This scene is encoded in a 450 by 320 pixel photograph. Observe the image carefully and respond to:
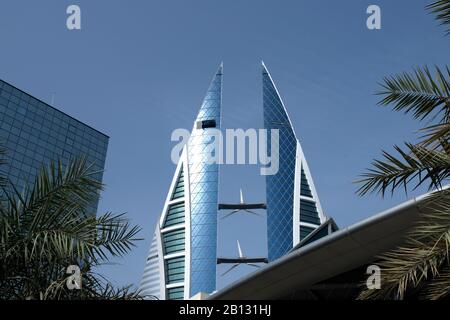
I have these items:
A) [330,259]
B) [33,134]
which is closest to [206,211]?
[33,134]

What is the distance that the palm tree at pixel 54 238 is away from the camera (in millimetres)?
8328

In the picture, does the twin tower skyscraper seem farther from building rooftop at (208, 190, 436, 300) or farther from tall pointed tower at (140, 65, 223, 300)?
building rooftop at (208, 190, 436, 300)

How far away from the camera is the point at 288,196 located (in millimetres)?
136375

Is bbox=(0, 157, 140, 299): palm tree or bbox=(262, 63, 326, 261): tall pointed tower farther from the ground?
bbox=(262, 63, 326, 261): tall pointed tower

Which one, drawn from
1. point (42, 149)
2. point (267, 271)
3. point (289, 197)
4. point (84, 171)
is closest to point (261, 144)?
point (289, 197)

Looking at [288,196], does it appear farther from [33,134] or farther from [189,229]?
[33,134]

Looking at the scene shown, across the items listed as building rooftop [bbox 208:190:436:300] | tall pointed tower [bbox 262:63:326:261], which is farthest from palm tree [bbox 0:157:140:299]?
tall pointed tower [bbox 262:63:326:261]

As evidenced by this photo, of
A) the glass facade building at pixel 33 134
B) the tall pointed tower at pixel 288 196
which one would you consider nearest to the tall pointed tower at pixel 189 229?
the tall pointed tower at pixel 288 196

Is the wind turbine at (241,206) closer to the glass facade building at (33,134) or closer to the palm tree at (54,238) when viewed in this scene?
the glass facade building at (33,134)

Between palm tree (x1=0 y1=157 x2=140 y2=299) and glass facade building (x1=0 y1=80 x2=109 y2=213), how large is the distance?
341 feet

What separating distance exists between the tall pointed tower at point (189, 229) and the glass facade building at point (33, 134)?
21.2 m

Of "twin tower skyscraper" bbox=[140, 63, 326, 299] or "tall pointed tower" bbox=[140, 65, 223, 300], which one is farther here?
"tall pointed tower" bbox=[140, 65, 223, 300]

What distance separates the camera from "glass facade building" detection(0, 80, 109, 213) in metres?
118
